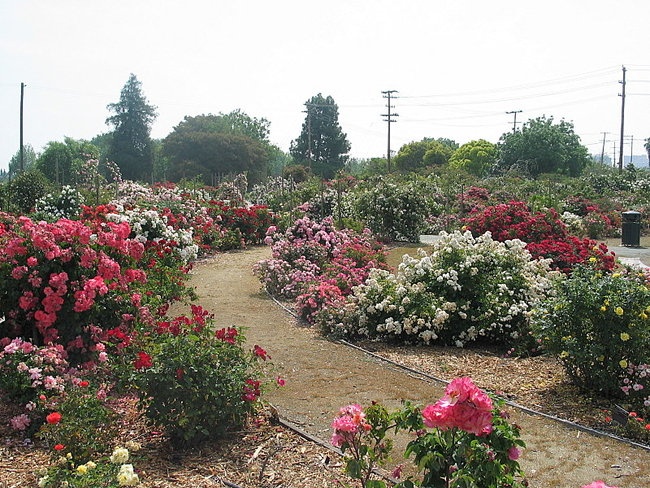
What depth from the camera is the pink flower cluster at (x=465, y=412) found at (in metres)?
2.73

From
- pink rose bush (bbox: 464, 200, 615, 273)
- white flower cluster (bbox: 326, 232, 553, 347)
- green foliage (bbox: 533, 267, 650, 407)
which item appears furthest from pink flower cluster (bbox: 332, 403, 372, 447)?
pink rose bush (bbox: 464, 200, 615, 273)

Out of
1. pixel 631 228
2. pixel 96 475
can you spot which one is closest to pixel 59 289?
pixel 96 475

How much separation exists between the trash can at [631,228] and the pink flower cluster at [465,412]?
17.2 m

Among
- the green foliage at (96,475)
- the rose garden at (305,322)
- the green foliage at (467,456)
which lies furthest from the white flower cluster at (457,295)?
the green foliage at (96,475)

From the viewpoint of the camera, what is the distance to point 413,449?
293 centimetres

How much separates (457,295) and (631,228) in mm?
12357

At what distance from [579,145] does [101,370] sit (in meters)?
43.5

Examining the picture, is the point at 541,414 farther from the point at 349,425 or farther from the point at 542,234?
the point at 542,234

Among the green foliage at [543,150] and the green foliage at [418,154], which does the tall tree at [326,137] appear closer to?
the green foliage at [418,154]

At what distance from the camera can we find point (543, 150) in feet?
137

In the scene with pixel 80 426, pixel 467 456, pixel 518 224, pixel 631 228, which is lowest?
pixel 80 426

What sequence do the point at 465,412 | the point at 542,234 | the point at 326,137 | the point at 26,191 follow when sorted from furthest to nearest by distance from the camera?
the point at 326,137
the point at 26,191
the point at 542,234
the point at 465,412

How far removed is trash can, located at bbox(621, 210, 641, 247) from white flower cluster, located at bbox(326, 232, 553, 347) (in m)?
11.0

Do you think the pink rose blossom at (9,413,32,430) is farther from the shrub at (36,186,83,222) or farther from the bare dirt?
the shrub at (36,186,83,222)
